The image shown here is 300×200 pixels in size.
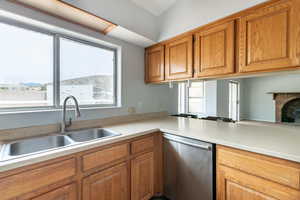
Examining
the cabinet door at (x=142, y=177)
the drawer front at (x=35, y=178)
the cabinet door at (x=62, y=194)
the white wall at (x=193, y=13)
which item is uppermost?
the white wall at (x=193, y=13)

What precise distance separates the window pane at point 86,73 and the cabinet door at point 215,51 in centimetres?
121

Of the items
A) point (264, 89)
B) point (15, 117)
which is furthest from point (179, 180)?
point (264, 89)

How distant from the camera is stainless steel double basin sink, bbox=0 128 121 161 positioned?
1130 millimetres

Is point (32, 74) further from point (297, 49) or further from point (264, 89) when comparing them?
point (264, 89)

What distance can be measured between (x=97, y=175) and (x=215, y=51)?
5.53ft

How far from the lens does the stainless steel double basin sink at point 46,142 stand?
1130 millimetres

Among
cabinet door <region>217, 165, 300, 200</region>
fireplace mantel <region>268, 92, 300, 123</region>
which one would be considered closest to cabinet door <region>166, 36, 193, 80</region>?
cabinet door <region>217, 165, 300, 200</region>

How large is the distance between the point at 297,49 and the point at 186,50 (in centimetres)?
104

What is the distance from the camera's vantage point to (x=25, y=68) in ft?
4.66

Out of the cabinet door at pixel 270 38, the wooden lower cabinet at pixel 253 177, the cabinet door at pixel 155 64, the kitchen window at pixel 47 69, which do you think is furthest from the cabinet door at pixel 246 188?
the kitchen window at pixel 47 69

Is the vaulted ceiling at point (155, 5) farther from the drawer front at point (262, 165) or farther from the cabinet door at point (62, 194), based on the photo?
the cabinet door at point (62, 194)

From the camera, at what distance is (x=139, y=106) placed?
2.34 m

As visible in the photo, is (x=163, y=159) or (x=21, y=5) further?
(x=163, y=159)

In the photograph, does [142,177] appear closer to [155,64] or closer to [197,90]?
[155,64]
